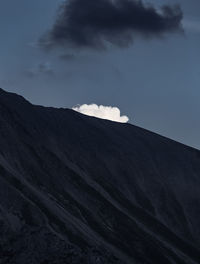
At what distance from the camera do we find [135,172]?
162750mm

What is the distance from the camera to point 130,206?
137 meters

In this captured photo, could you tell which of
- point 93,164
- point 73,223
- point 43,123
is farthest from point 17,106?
point 73,223

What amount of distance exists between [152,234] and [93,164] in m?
33.6

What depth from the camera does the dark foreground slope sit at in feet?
293

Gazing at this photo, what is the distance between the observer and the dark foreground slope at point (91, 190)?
89.2 meters

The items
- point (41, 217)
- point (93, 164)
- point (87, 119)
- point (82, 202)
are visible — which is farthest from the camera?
point (87, 119)

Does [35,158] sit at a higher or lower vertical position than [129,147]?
lower

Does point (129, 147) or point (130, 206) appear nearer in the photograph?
point (130, 206)

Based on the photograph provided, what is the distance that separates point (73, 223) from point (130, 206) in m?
34.6

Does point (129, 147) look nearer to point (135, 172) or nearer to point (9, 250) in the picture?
point (135, 172)

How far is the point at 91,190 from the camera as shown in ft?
433

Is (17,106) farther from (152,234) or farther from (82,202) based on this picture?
(152,234)

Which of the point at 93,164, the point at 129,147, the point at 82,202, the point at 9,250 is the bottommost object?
the point at 9,250

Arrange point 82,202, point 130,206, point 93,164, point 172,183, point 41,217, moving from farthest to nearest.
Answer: point 172,183
point 93,164
point 130,206
point 82,202
point 41,217
